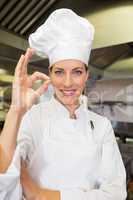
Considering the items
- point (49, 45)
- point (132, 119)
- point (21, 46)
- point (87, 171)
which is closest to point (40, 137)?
point (87, 171)

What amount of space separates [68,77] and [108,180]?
315mm

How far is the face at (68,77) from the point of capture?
2.22ft

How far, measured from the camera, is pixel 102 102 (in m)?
1.29

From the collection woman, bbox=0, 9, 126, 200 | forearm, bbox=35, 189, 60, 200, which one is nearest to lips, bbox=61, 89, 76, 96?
woman, bbox=0, 9, 126, 200

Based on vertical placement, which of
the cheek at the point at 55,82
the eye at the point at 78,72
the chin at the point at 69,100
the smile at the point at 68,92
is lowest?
the chin at the point at 69,100

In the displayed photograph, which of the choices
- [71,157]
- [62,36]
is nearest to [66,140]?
[71,157]

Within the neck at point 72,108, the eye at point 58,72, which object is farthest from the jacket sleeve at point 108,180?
the eye at point 58,72

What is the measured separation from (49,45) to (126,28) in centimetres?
62

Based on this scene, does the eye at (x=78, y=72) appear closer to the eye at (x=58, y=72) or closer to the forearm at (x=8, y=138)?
the eye at (x=58, y=72)

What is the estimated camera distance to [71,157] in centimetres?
69

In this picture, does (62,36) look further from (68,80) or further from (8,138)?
(8,138)

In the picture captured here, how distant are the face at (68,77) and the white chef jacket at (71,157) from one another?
0.08 m

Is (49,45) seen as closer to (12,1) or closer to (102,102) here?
(12,1)

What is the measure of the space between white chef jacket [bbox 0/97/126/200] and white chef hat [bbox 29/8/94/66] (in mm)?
174
